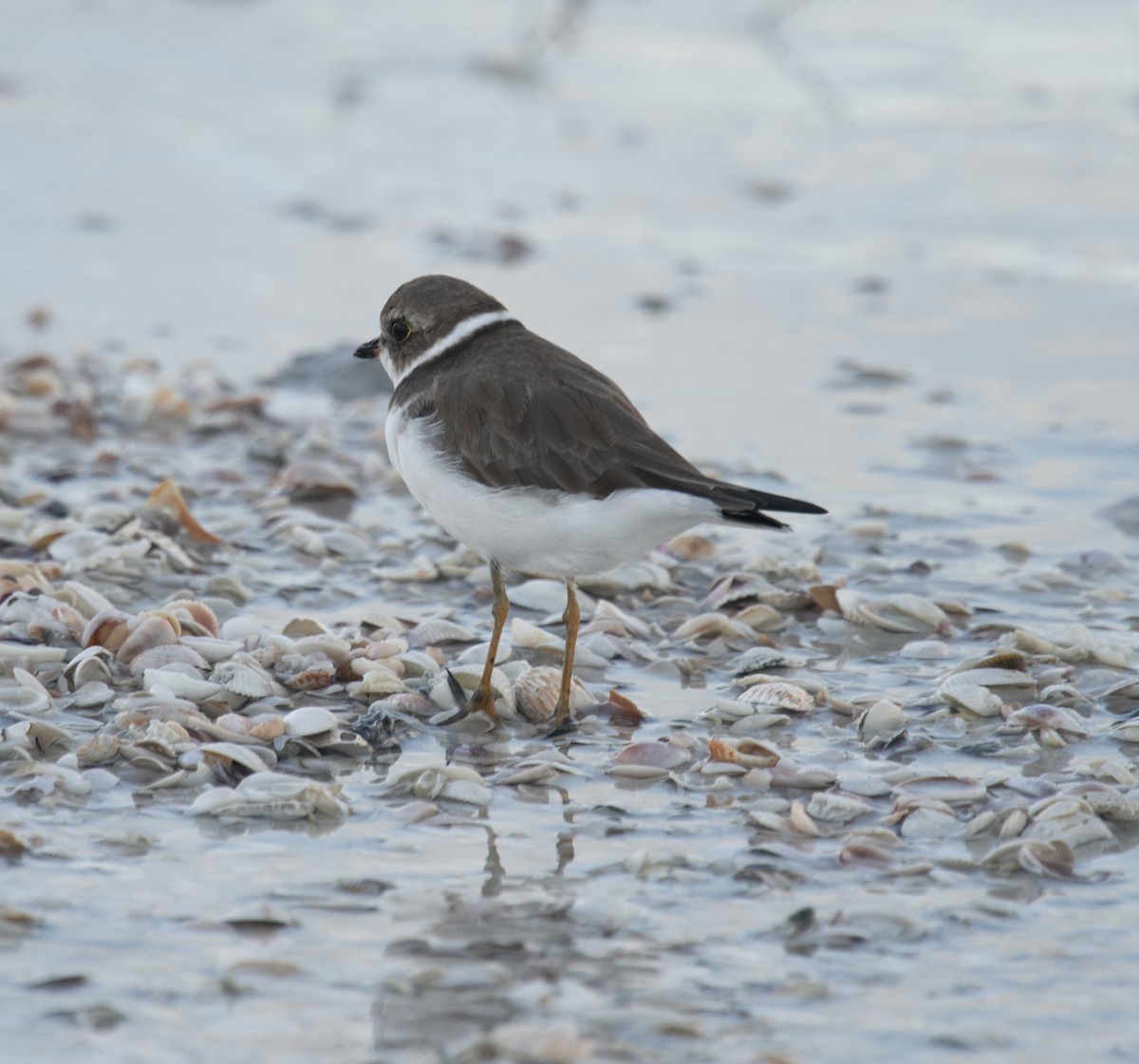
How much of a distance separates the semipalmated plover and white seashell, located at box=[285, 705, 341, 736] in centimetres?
54

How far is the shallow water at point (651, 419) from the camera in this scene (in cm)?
375

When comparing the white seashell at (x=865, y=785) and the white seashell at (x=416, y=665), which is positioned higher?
the white seashell at (x=865, y=785)

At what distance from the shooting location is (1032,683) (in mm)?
5723

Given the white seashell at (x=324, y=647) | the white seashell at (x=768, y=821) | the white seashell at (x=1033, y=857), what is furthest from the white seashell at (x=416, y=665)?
the white seashell at (x=1033, y=857)

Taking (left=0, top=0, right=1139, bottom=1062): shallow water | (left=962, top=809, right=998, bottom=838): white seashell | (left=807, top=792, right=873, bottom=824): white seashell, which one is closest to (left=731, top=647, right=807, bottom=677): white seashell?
(left=0, top=0, right=1139, bottom=1062): shallow water

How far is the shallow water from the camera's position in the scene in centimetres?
375

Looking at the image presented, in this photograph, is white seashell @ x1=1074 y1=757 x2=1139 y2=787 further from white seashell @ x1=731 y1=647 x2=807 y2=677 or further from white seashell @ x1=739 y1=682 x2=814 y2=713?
white seashell @ x1=731 y1=647 x2=807 y2=677

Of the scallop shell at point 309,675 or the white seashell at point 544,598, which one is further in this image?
the white seashell at point 544,598

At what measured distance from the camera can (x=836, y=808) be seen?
470cm

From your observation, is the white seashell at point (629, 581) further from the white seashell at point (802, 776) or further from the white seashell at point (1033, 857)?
the white seashell at point (1033, 857)

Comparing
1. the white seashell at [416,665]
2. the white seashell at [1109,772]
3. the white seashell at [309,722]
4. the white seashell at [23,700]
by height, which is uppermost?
the white seashell at [1109,772]

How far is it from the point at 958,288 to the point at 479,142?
5249 millimetres

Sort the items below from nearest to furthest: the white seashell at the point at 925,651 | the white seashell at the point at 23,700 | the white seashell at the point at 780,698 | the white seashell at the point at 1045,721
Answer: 1. the white seashell at the point at 23,700
2. the white seashell at the point at 1045,721
3. the white seashell at the point at 780,698
4. the white seashell at the point at 925,651

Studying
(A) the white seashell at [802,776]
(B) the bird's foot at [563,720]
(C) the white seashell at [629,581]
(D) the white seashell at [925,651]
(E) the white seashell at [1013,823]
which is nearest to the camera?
(E) the white seashell at [1013,823]
